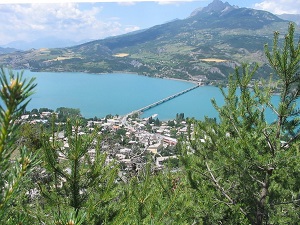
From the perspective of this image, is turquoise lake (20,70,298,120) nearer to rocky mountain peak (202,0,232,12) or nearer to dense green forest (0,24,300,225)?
dense green forest (0,24,300,225)

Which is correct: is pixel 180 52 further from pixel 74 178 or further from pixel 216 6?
pixel 216 6

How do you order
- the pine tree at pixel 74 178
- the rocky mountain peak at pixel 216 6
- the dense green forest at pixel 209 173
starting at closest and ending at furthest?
the pine tree at pixel 74 178 → the dense green forest at pixel 209 173 → the rocky mountain peak at pixel 216 6

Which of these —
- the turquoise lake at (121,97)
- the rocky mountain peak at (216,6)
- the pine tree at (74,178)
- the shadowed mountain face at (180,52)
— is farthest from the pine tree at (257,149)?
the rocky mountain peak at (216,6)

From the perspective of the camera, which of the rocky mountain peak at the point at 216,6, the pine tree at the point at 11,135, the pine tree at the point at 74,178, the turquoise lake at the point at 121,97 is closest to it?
the pine tree at the point at 11,135

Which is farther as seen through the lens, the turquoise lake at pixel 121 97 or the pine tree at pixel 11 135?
the turquoise lake at pixel 121 97

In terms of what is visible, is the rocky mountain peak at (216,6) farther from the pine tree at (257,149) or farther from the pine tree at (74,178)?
the pine tree at (74,178)

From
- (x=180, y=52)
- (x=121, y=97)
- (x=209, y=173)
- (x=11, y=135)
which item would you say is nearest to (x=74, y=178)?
(x=11, y=135)

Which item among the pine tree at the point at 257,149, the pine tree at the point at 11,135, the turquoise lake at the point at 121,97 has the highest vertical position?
the pine tree at the point at 11,135
